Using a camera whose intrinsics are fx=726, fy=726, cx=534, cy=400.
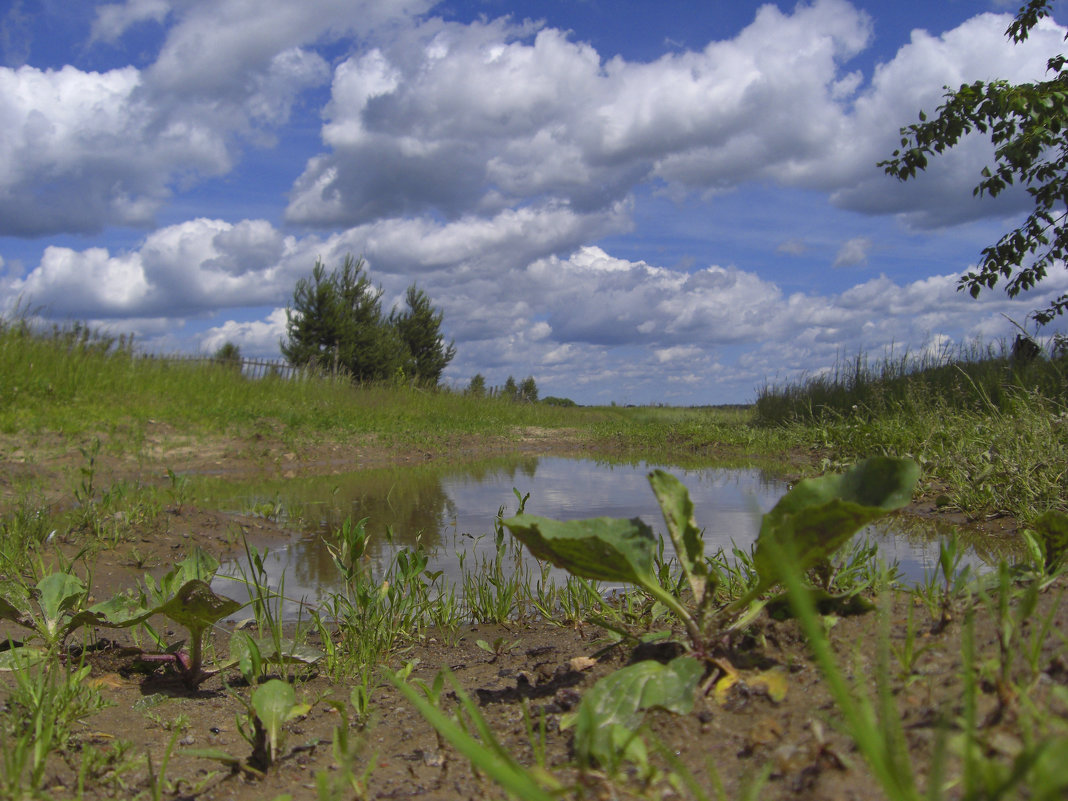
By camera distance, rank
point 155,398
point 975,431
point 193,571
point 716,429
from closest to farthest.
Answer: point 193,571 < point 975,431 < point 155,398 < point 716,429

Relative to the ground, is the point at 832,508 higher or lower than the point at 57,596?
higher

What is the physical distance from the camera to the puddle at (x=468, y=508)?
12.4 ft

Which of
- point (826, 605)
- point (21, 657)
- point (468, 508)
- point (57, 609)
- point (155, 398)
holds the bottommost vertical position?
point (468, 508)

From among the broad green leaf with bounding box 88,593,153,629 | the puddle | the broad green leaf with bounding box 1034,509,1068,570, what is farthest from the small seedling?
the broad green leaf with bounding box 1034,509,1068,570

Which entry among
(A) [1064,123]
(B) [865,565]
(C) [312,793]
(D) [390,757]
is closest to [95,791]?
(C) [312,793]

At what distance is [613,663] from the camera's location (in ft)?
5.64

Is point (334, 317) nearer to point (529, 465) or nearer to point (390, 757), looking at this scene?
point (529, 465)


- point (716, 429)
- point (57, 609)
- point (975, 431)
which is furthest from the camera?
point (716, 429)

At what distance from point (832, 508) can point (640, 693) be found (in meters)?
0.49

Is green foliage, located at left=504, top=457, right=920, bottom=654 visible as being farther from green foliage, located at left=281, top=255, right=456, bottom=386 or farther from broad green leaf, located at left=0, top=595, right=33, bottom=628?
green foliage, located at left=281, top=255, right=456, bottom=386

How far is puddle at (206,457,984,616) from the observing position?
3.79 meters

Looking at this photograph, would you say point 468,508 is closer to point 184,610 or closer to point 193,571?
point 193,571

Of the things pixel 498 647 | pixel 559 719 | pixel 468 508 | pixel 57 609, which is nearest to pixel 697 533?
pixel 559 719

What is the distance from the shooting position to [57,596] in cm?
205
